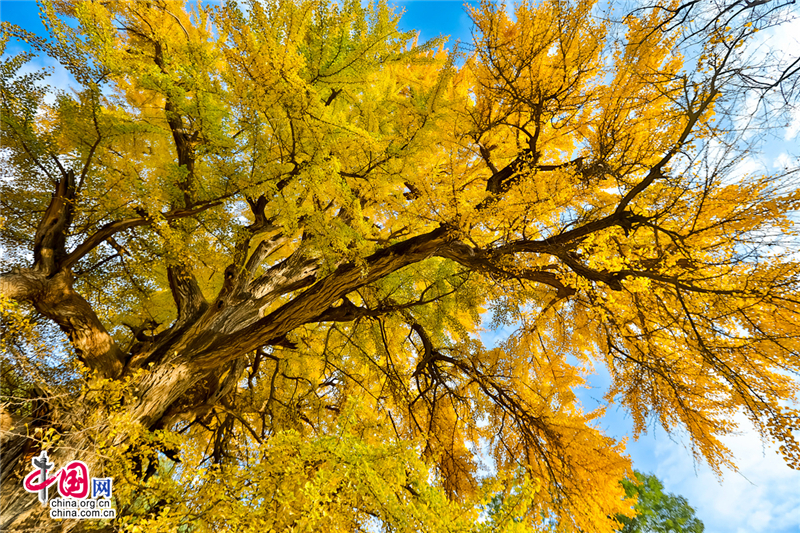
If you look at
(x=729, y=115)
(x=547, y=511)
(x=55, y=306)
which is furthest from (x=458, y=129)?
(x=547, y=511)

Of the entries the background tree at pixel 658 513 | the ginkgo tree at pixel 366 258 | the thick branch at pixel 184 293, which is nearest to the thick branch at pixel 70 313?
the ginkgo tree at pixel 366 258

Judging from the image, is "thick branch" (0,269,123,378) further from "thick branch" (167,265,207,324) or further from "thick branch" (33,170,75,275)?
"thick branch" (167,265,207,324)

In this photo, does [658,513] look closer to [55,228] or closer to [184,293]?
[184,293]

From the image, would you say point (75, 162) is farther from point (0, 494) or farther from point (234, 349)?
point (0, 494)

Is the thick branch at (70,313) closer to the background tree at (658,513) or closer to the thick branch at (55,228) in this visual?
the thick branch at (55,228)

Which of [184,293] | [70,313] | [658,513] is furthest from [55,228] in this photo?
[658,513]

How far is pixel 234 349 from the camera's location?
140 inches

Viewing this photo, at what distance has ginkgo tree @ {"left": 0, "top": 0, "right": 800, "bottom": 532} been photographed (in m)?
2.20

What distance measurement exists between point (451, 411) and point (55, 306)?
16.6 feet

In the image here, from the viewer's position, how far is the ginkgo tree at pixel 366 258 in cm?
220

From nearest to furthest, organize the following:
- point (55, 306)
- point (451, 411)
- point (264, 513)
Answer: point (264, 513), point (55, 306), point (451, 411)

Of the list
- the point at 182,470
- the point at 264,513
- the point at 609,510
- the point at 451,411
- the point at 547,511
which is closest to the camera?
the point at 264,513

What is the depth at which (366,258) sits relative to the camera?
12.2 ft

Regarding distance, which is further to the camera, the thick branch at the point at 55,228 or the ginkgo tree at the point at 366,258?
the thick branch at the point at 55,228
